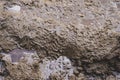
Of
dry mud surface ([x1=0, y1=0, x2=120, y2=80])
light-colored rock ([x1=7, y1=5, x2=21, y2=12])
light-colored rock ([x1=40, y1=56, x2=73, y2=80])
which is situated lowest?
light-colored rock ([x1=40, y1=56, x2=73, y2=80])

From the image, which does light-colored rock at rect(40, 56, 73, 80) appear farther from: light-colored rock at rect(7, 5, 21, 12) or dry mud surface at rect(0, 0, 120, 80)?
light-colored rock at rect(7, 5, 21, 12)

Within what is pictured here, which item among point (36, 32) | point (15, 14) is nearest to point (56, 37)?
point (36, 32)

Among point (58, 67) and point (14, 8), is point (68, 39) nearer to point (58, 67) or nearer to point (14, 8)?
point (58, 67)

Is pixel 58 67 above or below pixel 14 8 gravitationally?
below

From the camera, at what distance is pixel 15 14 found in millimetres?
1191

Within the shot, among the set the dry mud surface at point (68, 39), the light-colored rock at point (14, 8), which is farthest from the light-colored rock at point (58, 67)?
the light-colored rock at point (14, 8)

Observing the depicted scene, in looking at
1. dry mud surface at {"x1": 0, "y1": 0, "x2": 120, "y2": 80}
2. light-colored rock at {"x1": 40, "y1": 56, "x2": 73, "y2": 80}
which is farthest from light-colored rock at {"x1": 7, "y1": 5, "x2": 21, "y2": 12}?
light-colored rock at {"x1": 40, "y1": 56, "x2": 73, "y2": 80}

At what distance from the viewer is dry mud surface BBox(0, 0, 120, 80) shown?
1.14 meters

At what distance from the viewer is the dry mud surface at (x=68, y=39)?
1.14 metres

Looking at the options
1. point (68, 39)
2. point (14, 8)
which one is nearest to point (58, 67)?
point (68, 39)

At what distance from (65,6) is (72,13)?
0.04 meters

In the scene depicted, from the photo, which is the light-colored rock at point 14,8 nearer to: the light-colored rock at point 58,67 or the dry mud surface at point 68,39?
the dry mud surface at point 68,39

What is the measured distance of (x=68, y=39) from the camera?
114 centimetres

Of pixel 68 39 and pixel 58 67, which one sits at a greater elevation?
pixel 68 39
